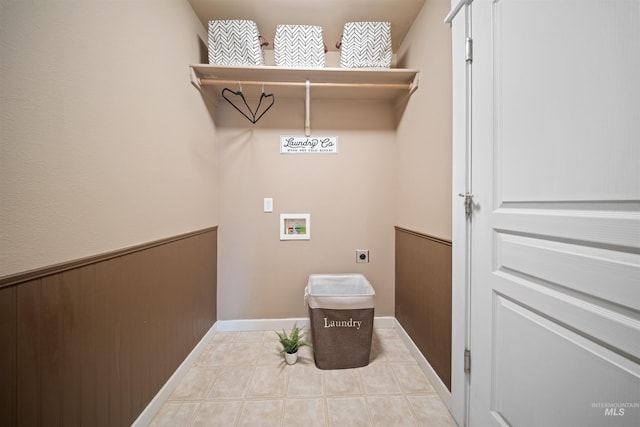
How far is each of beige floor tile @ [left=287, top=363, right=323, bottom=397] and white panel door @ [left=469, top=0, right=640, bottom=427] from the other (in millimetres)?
848

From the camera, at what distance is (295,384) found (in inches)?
54.0

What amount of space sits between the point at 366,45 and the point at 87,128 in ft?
5.56

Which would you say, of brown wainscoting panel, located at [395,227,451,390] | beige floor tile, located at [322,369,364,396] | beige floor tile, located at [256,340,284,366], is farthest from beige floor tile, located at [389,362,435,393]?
beige floor tile, located at [256,340,284,366]

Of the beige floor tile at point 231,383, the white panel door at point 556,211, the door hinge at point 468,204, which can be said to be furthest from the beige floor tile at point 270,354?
the door hinge at point 468,204

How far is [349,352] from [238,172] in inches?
65.7

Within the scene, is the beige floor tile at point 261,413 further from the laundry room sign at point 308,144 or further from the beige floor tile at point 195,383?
the laundry room sign at point 308,144

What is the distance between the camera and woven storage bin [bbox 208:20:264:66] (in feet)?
5.09

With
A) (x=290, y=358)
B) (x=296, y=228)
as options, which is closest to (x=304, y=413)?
(x=290, y=358)

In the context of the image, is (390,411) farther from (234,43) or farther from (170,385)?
(234,43)

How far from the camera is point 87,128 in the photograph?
835 mm

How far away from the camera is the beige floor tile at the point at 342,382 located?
51.9 inches

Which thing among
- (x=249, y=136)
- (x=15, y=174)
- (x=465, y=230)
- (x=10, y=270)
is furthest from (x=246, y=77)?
(x=465, y=230)

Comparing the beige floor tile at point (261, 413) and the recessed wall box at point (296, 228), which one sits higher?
the recessed wall box at point (296, 228)

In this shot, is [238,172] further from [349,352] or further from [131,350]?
[349,352]
